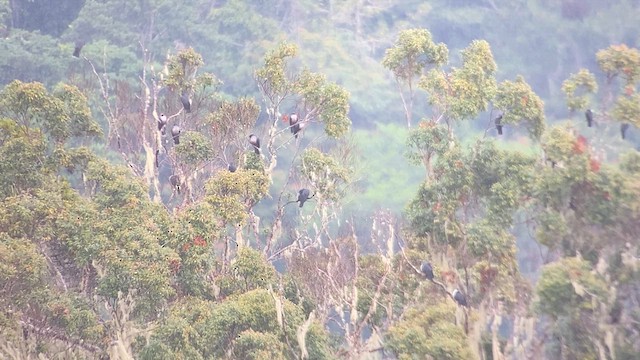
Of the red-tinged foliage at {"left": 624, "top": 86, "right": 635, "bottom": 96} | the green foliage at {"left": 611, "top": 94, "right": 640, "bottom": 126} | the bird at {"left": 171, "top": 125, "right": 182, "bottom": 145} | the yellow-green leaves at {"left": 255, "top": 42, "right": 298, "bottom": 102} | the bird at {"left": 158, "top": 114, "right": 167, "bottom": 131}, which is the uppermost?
the yellow-green leaves at {"left": 255, "top": 42, "right": 298, "bottom": 102}

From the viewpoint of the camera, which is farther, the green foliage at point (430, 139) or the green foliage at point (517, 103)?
the green foliage at point (430, 139)

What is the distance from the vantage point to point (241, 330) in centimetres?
697

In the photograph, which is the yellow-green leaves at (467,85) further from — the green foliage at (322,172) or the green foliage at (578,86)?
the green foliage at (322,172)

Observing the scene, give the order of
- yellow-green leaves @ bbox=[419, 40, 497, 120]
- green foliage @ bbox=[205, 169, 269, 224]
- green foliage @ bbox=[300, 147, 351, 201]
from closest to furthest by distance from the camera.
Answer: green foliage @ bbox=[205, 169, 269, 224], yellow-green leaves @ bbox=[419, 40, 497, 120], green foliage @ bbox=[300, 147, 351, 201]

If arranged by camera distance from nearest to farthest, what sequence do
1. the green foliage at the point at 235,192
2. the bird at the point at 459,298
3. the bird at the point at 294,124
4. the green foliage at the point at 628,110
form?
the bird at the point at 459,298
the green foliage at the point at 235,192
the green foliage at the point at 628,110
the bird at the point at 294,124

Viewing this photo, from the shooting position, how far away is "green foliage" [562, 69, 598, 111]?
945 cm

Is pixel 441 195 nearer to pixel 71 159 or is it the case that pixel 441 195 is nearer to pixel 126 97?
pixel 71 159

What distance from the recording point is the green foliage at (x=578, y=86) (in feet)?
31.0

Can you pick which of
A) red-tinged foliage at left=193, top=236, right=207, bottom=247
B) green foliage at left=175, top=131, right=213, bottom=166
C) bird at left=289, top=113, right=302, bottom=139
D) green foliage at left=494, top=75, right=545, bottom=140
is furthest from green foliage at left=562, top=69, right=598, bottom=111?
red-tinged foliage at left=193, top=236, right=207, bottom=247

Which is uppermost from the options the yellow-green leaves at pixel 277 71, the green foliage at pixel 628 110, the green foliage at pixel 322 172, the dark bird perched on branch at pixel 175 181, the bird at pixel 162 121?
the yellow-green leaves at pixel 277 71

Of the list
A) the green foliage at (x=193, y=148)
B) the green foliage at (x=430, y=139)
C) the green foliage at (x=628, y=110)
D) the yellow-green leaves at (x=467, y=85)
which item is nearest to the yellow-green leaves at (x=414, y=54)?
the yellow-green leaves at (x=467, y=85)

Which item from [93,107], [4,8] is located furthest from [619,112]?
[4,8]

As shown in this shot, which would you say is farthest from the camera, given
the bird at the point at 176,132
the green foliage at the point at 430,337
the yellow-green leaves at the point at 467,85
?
the yellow-green leaves at the point at 467,85

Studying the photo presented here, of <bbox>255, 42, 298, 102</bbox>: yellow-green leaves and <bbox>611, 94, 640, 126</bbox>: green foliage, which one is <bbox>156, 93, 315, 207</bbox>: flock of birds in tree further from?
<bbox>611, 94, 640, 126</bbox>: green foliage
